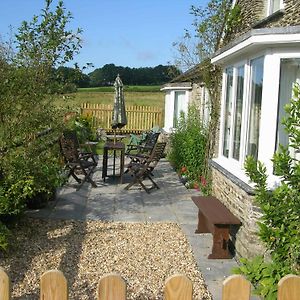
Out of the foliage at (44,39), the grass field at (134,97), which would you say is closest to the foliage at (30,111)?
the foliage at (44,39)

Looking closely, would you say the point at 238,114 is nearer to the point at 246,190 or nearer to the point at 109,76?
the point at 246,190

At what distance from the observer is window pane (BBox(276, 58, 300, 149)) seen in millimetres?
5102

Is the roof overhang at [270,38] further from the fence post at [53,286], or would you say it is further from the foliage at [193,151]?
the foliage at [193,151]

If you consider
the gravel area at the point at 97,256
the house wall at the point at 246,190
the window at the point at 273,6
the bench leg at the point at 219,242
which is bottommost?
the gravel area at the point at 97,256

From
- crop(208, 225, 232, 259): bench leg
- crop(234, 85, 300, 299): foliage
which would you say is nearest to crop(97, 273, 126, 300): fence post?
crop(234, 85, 300, 299): foliage

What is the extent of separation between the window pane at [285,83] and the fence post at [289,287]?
3427 mm

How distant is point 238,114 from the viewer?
6.47m

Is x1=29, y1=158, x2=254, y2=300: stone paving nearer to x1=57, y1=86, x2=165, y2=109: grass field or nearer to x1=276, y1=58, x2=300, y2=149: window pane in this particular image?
x1=276, y1=58, x2=300, y2=149: window pane

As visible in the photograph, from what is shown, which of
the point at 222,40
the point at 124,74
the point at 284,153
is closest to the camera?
the point at 284,153

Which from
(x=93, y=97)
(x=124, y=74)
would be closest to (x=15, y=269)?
(x=93, y=97)

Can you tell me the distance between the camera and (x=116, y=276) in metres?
1.91

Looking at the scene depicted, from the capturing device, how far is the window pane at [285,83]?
5.10 meters

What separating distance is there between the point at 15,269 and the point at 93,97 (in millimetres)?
25742

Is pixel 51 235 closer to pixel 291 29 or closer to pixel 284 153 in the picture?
pixel 284 153
